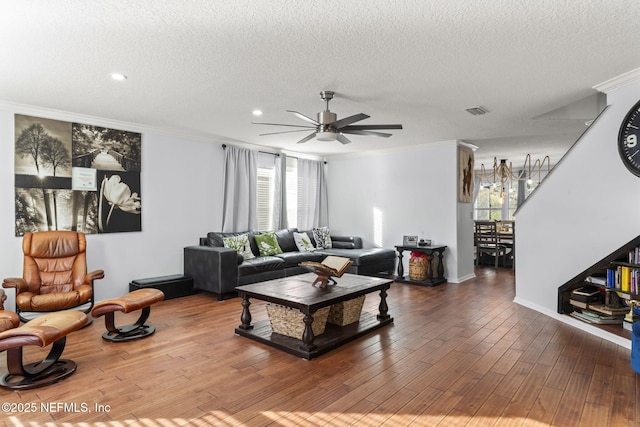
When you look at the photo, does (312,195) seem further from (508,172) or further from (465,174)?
(508,172)

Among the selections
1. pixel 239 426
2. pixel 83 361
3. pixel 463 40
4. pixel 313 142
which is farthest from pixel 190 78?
pixel 313 142

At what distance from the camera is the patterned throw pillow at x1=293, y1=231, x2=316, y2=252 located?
7.05m

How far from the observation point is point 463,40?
2.70 metres

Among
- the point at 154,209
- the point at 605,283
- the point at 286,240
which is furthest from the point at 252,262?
the point at 605,283

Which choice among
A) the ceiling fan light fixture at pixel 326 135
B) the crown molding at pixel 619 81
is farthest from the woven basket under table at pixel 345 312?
the crown molding at pixel 619 81

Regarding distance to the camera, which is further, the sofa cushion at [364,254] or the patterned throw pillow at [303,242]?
the patterned throw pillow at [303,242]

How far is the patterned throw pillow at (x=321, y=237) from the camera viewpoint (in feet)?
24.5

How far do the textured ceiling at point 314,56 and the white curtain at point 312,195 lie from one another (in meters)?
3.07

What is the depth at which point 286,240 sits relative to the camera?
7.04 metres

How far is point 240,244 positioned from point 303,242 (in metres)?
1.50

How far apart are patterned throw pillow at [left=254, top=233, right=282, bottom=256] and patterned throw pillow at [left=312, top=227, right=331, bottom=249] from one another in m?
1.02

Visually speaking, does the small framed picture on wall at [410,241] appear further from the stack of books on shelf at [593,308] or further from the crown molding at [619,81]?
the crown molding at [619,81]

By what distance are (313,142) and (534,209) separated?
3.71m

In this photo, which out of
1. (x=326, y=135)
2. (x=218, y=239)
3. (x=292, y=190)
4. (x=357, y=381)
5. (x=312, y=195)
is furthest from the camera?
(x=312, y=195)
